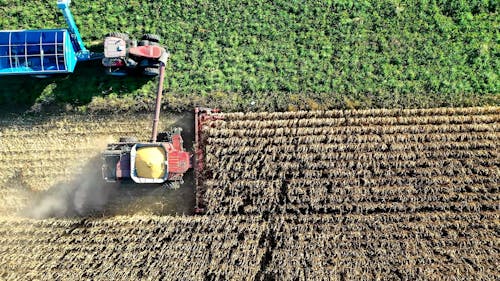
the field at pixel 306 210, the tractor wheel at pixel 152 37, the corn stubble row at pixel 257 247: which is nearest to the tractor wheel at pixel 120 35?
the tractor wheel at pixel 152 37

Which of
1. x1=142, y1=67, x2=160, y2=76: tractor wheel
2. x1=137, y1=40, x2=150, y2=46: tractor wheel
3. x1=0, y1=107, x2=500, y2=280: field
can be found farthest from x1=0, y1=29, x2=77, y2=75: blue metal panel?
Answer: x1=142, y1=67, x2=160, y2=76: tractor wheel

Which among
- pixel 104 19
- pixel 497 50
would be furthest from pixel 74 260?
pixel 497 50

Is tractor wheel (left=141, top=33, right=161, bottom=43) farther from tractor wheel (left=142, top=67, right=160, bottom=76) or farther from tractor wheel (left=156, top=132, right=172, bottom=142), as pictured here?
tractor wheel (left=156, top=132, right=172, bottom=142)

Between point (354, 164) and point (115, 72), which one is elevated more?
point (115, 72)

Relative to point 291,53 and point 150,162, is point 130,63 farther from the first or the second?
point 291,53

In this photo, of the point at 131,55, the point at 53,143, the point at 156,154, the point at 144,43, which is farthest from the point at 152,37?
the point at 53,143

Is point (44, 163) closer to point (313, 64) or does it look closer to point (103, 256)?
point (103, 256)
